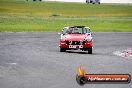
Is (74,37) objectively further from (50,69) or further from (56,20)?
(56,20)

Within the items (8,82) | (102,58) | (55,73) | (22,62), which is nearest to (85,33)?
(102,58)

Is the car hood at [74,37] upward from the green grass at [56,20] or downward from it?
upward

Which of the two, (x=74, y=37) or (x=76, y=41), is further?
(x=74, y=37)

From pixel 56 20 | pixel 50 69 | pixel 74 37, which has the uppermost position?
pixel 74 37

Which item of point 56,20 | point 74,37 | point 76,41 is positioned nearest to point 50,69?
point 76,41

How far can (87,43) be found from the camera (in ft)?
79.1

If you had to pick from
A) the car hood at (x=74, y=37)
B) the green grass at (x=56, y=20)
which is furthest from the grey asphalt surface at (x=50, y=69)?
the green grass at (x=56, y=20)

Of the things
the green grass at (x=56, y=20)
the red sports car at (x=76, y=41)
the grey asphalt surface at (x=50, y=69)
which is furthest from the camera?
the green grass at (x=56, y=20)

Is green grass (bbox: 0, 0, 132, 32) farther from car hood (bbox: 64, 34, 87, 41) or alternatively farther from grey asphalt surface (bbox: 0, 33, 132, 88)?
grey asphalt surface (bbox: 0, 33, 132, 88)

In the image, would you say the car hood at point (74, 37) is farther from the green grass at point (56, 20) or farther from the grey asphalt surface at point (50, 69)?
the green grass at point (56, 20)

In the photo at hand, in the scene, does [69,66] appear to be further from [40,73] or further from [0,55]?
[0,55]

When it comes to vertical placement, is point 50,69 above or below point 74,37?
below

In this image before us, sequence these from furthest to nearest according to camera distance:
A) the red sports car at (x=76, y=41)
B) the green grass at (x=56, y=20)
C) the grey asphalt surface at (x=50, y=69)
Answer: the green grass at (x=56, y=20) → the red sports car at (x=76, y=41) → the grey asphalt surface at (x=50, y=69)

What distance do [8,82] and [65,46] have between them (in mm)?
11029
